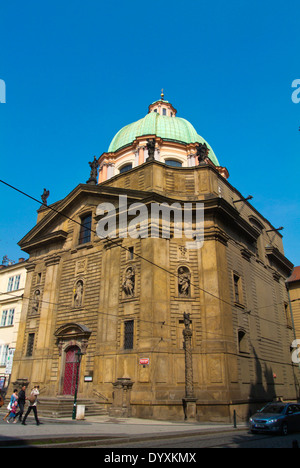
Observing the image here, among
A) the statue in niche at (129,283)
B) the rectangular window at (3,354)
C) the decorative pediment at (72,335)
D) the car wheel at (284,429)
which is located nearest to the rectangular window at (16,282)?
the rectangular window at (3,354)

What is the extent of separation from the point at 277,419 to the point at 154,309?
9.29 metres

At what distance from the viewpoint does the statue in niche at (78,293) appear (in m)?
28.7

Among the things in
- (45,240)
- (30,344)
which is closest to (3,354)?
(30,344)

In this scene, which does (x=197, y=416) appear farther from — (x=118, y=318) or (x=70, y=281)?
(x=70, y=281)

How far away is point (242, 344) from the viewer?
88.3ft

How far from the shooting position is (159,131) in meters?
39.8

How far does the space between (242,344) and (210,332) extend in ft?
14.8

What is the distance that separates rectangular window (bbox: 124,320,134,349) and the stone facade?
123mm

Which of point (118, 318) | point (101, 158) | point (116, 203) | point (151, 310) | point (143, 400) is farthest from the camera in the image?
point (101, 158)

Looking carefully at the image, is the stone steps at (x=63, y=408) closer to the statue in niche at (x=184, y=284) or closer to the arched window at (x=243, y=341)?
the statue in niche at (x=184, y=284)

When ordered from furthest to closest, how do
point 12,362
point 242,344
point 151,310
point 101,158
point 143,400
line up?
1. point 101,158
2. point 12,362
3. point 242,344
4. point 151,310
5. point 143,400

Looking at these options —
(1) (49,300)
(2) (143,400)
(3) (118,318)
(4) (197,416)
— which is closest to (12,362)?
(1) (49,300)

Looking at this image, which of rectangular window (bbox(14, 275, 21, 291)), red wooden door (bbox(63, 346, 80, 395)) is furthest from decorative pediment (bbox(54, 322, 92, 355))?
rectangular window (bbox(14, 275, 21, 291))

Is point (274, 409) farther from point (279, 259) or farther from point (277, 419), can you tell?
point (279, 259)
